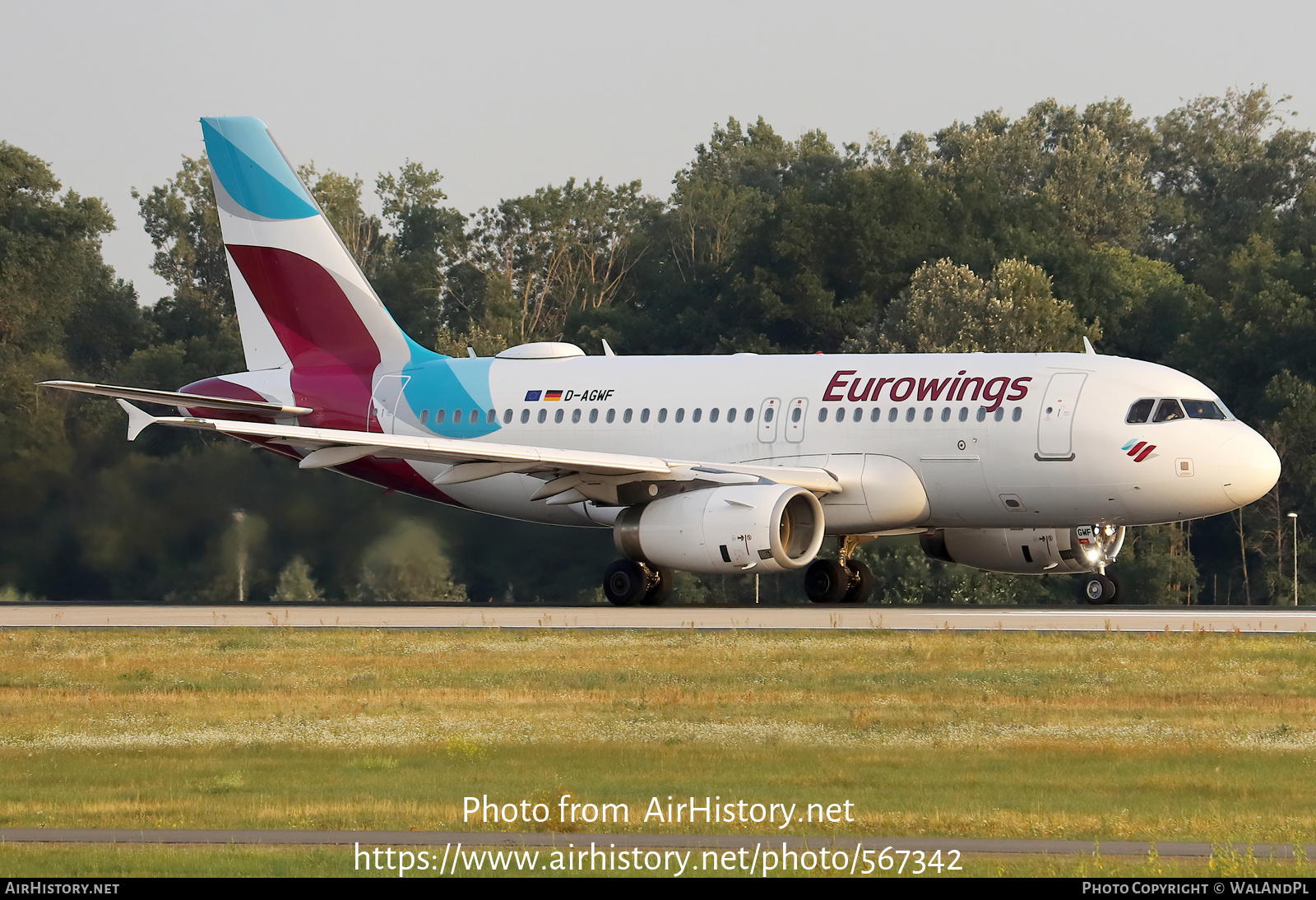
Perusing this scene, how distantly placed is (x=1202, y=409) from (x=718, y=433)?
8.20 metres

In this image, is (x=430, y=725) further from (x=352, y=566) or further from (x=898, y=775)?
(x=352, y=566)

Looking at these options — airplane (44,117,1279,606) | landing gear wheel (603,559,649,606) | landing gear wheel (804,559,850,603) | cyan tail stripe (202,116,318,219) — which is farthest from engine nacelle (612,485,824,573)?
cyan tail stripe (202,116,318,219)

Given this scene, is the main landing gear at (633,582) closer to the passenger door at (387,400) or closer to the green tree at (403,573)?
the green tree at (403,573)

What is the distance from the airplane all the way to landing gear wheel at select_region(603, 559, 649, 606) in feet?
0.12

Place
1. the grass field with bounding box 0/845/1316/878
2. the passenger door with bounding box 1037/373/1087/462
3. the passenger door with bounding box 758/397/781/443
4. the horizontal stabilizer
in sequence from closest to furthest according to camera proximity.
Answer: the grass field with bounding box 0/845/1316/878 → the passenger door with bounding box 1037/373/1087/462 → the horizontal stabilizer → the passenger door with bounding box 758/397/781/443

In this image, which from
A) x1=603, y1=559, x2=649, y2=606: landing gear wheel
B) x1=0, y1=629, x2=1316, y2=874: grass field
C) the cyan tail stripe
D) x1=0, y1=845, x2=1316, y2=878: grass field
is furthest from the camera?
the cyan tail stripe

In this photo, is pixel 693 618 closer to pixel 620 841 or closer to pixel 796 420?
pixel 796 420

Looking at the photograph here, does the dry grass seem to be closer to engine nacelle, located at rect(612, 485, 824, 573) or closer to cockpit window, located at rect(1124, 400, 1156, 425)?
engine nacelle, located at rect(612, 485, 824, 573)

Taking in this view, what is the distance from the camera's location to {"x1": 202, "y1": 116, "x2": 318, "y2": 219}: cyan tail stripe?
38.5m

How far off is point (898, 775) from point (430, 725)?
4820mm

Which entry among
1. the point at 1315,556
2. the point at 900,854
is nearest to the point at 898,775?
the point at 900,854

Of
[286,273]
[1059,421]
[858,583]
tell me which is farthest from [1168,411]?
[286,273]


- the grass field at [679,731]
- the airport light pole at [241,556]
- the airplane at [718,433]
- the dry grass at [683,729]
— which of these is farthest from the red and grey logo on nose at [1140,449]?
the airport light pole at [241,556]

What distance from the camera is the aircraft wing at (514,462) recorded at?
30734 millimetres
